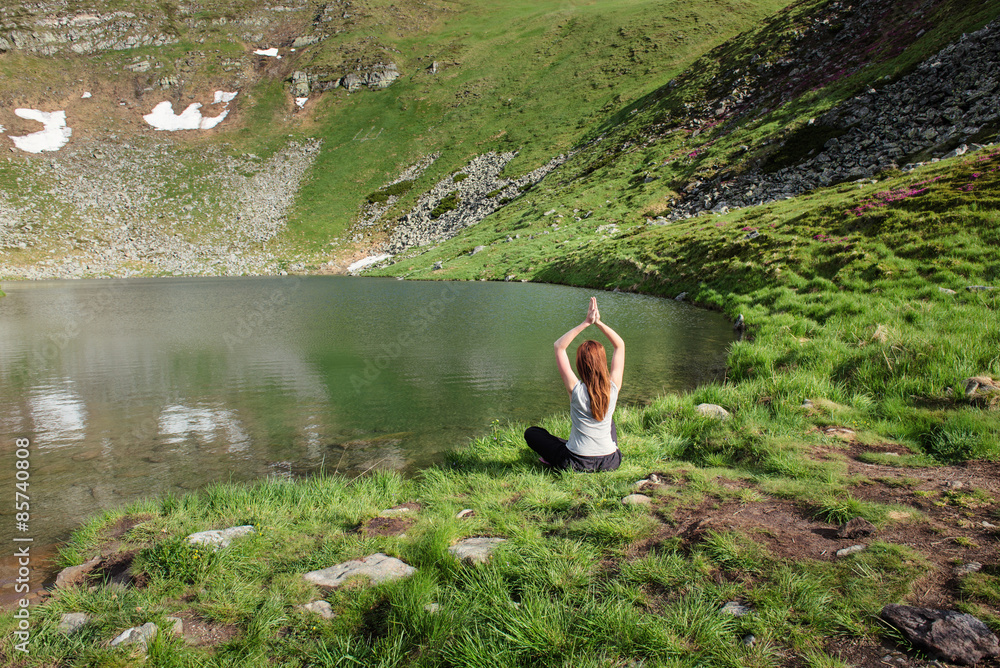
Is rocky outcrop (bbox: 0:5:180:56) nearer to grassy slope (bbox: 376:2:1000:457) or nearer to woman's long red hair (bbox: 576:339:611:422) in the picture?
grassy slope (bbox: 376:2:1000:457)

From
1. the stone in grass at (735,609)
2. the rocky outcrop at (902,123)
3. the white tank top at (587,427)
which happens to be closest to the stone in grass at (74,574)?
the white tank top at (587,427)

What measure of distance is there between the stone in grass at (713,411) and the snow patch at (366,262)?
Result: 64.6m

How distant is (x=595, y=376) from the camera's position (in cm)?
620

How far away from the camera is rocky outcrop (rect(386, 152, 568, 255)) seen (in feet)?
235

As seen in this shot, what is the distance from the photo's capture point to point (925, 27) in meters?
45.9

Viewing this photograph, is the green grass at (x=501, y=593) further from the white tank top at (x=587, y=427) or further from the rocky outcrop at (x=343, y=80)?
the rocky outcrop at (x=343, y=80)

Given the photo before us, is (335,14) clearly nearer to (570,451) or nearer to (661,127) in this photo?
(661,127)

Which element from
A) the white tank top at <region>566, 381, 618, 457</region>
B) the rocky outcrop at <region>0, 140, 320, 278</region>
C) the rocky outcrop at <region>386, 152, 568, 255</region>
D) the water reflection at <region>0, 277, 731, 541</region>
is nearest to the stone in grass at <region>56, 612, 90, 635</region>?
the water reflection at <region>0, 277, 731, 541</region>

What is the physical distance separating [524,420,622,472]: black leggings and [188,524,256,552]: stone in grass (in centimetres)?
403

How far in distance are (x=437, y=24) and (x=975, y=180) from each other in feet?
532

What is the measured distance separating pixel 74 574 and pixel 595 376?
20.9ft

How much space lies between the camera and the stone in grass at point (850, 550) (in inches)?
155

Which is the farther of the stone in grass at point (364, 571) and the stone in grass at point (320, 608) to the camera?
the stone in grass at point (364, 571)

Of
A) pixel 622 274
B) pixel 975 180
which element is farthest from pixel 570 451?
pixel 622 274
